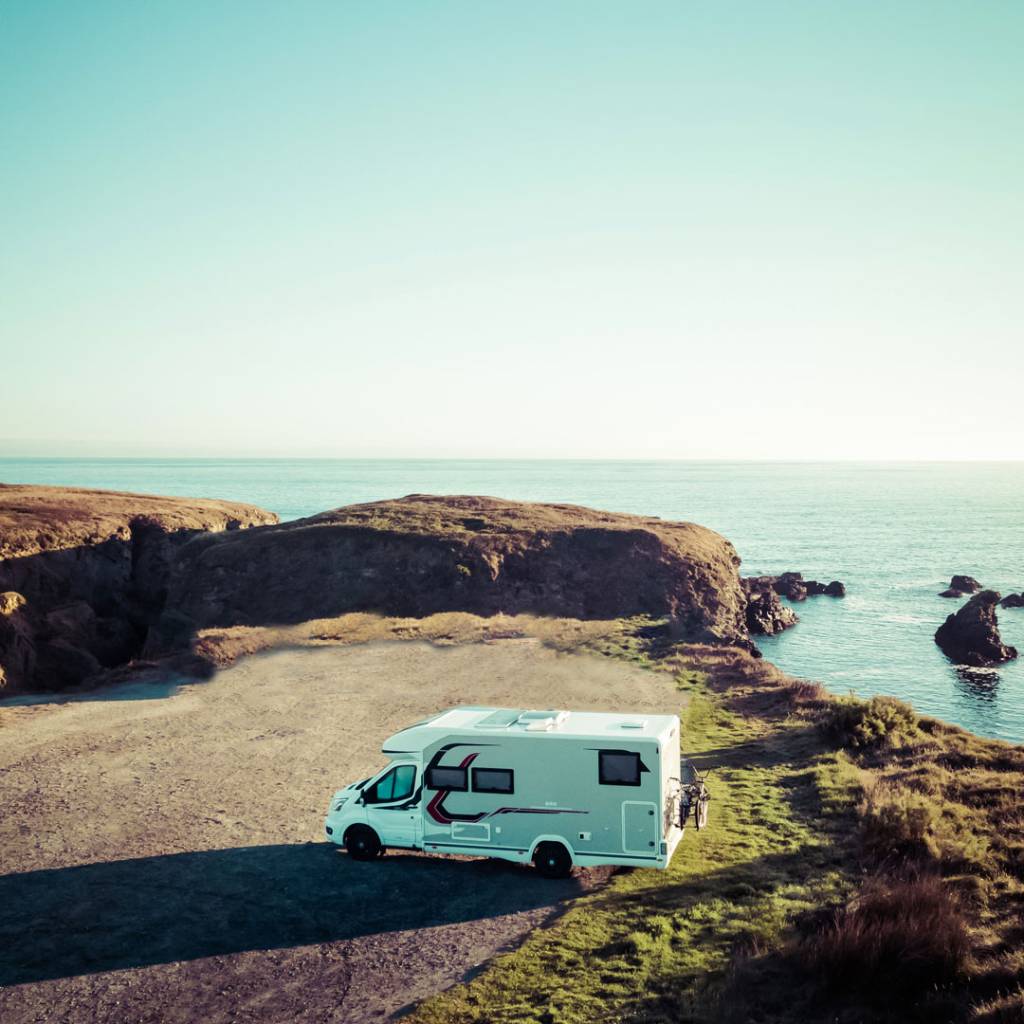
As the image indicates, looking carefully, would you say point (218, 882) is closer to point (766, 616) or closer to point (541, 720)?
point (541, 720)

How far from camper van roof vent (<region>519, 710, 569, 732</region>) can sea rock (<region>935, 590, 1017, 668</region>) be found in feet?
159

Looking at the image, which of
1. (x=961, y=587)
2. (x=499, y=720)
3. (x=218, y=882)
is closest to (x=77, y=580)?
(x=218, y=882)

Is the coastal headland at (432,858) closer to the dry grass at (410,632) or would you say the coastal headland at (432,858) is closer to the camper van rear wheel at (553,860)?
the dry grass at (410,632)

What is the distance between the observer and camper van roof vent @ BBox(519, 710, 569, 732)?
17.2m

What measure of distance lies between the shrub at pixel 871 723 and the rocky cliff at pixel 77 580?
3262 centimetres

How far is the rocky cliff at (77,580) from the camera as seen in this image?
1575 inches

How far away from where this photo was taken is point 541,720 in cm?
1748

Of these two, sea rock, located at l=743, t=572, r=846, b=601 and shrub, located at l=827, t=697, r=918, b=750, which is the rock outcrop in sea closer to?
sea rock, located at l=743, t=572, r=846, b=601

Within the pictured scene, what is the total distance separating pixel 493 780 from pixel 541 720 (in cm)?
152

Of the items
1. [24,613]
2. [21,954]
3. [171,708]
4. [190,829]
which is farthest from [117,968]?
[24,613]

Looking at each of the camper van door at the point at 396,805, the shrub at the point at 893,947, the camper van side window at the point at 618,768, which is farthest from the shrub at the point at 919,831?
the camper van door at the point at 396,805

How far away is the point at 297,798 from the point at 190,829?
9.22ft

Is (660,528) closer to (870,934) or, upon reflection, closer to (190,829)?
(190,829)

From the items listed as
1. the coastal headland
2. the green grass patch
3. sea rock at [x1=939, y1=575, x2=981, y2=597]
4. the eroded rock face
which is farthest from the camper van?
sea rock at [x1=939, y1=575, x2=981, y2=597]
